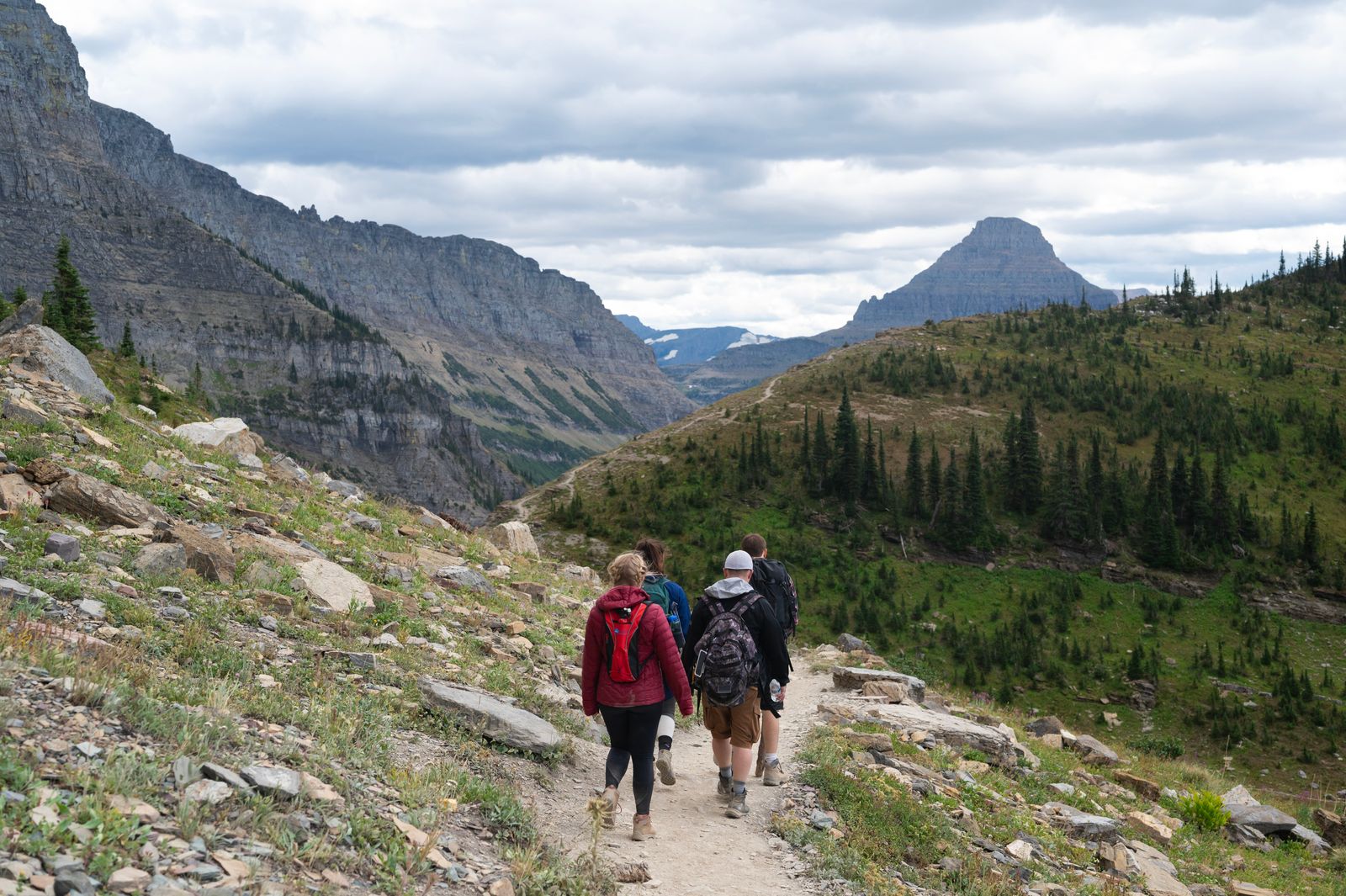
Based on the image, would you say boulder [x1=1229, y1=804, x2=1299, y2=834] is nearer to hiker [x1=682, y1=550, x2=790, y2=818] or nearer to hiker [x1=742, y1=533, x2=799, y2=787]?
hiker [x1=742, y1=533, x2=799, y2=787]

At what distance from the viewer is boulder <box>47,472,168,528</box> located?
13531mm

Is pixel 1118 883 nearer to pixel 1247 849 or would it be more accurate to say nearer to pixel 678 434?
pixel 1247 849

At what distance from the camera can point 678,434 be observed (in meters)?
105

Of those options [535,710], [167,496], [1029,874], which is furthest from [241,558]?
[1029,874]

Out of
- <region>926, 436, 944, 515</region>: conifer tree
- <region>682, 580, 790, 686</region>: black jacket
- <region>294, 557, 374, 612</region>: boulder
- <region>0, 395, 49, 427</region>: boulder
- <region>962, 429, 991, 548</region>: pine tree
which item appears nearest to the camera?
<region>682, 580, 790, 686</region>: black jacket

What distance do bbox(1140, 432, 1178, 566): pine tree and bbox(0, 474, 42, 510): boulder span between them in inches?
3550

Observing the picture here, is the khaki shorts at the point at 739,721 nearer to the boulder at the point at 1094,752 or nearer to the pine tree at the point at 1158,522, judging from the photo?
the boulder at the point at 1094,752

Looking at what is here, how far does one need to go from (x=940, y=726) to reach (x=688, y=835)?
9240 mm

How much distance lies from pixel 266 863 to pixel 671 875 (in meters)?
4.27

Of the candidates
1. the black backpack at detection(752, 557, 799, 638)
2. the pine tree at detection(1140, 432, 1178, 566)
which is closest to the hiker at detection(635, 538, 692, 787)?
the black backpack at detection(752, 557, 799, 638)

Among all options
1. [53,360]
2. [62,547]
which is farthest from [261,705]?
[53,360]

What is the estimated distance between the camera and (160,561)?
1244 centimetres

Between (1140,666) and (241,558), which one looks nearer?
(241,558)

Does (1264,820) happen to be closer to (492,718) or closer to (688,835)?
(688,835)
